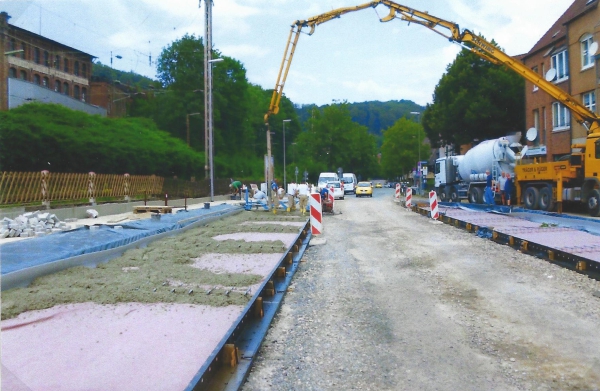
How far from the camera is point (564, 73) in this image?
32562 mm

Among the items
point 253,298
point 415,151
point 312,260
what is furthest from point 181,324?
point 415,151

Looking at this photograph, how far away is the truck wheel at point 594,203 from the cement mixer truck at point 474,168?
6.08 meters

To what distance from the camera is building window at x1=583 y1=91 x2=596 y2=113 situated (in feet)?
95.5

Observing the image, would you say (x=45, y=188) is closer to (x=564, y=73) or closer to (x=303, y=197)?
(x=303, y=197)

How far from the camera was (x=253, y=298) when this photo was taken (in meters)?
7.00

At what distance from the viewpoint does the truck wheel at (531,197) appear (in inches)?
969

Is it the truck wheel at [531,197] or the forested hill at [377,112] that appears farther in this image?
the forested hill at [377,112]

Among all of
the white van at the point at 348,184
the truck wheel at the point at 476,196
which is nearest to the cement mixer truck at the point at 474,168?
the truck wheel at the point at 476,196

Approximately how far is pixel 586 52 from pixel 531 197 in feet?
33.5

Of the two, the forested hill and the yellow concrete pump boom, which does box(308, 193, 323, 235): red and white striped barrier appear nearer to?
the yellow concrete pump boom

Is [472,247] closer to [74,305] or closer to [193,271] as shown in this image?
[193,271]

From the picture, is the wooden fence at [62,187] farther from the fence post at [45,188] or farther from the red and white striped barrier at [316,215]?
the red and white striped barrier at [316,215]

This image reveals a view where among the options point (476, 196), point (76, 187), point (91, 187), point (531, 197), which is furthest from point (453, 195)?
point (76, 187)

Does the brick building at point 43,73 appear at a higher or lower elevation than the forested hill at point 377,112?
lower
